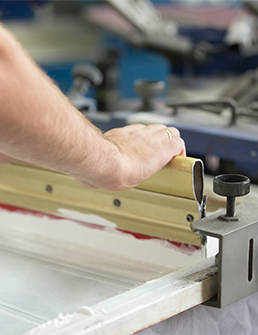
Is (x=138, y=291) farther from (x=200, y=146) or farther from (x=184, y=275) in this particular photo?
(x=200, y=146)

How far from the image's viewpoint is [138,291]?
779mm

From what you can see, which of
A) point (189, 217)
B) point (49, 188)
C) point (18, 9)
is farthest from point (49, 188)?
point (18, 9)

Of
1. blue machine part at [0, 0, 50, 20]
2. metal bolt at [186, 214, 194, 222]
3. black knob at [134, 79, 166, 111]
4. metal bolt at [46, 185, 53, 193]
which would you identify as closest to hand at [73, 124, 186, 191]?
metal bolt at [186, 214, 194, 222]

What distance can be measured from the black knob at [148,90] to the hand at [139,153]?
834 millimetres

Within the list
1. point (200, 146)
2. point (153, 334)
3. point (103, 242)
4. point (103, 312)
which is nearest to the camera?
point (103, 312)

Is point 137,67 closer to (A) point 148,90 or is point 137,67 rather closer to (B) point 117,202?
(A) point 148,90

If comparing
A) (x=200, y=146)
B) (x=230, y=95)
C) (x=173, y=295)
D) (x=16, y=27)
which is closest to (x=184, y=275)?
(x=173, y=295)

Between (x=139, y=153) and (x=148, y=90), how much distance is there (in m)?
1.01

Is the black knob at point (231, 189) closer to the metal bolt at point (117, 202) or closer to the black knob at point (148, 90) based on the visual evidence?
the metal bolt at point (117, 202)

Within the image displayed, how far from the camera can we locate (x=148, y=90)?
1.90 m

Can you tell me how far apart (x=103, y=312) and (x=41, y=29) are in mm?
3586

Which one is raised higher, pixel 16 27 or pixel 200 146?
pixel 16 27

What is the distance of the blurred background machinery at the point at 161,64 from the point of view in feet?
5.61

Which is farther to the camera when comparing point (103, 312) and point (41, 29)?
point (41, 29)
